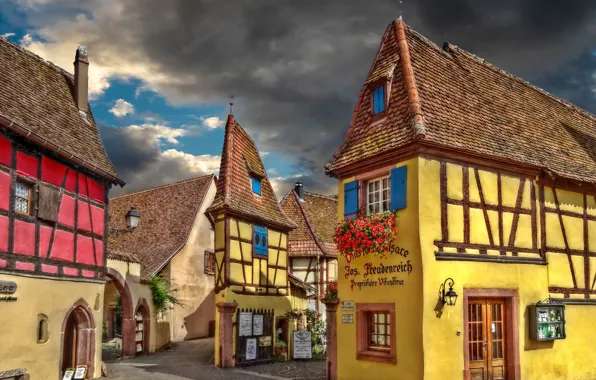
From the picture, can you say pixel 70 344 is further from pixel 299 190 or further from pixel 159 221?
pixel 299 190

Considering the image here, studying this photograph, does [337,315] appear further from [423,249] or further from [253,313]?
[253,313]

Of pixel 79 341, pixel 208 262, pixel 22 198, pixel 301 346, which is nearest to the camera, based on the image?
pixel 22 198

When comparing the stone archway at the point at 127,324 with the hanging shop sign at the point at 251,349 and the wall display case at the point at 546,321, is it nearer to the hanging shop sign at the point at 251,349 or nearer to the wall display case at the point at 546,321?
the hanging shop sign at the point at 251,349

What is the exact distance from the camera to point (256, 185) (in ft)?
86.0

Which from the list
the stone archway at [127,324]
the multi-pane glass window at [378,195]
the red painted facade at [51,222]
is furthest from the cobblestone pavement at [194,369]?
the multi-pane glass window at [378,195]

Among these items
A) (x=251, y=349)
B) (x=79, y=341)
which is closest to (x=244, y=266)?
(x=251, y=349)

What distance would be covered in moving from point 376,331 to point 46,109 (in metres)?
11.1

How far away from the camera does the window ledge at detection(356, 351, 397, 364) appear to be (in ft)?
47.8

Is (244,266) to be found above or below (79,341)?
above

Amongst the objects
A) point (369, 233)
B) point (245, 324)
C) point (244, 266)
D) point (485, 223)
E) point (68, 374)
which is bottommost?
point (68, 374)

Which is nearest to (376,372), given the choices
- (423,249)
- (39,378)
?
(423,249)

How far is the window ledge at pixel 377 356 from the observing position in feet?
47.8

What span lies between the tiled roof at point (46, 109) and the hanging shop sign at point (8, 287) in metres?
3.44

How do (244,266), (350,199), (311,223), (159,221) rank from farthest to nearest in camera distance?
(311,223) → (159,221) → (244,266) → (350,199)
